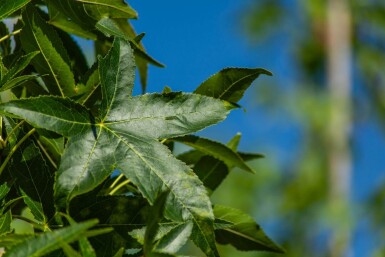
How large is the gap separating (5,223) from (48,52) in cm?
23

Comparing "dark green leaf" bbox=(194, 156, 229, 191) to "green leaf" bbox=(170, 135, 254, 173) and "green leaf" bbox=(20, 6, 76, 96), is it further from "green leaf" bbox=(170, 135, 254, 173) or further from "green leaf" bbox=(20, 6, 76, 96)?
"green leaf" bbox=(20, 6, 76, 96)

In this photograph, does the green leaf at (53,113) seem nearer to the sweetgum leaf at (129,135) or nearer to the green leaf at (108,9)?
the sweetgum leaf at (129,135)

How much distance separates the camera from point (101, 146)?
29.2 inches

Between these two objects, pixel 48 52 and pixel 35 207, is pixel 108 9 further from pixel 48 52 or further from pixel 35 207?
pixel 35 207

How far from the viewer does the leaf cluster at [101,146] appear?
0.69 metres

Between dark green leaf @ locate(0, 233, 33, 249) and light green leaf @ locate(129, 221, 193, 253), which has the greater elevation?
light green leaf @ locate(129, 221, 193, 253)

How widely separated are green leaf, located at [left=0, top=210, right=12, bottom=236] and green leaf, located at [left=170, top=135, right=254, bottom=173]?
0.28m

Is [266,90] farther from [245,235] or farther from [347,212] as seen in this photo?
[245,235]

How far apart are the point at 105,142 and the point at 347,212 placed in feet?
20.5

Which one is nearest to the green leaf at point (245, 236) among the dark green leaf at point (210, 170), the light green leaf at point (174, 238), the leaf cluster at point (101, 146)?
the dark green leaf at point (210, 170)

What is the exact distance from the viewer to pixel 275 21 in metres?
8.77

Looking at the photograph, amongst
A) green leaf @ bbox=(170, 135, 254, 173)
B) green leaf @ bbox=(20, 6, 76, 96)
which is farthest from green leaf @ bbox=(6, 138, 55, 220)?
green leaf @ bbox=(170, 135, 254, 173)

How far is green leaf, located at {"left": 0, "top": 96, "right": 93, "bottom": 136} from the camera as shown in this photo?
0.69 meters

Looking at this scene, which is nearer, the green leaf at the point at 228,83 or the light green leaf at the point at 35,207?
the light green leaf at the point at 35,207
